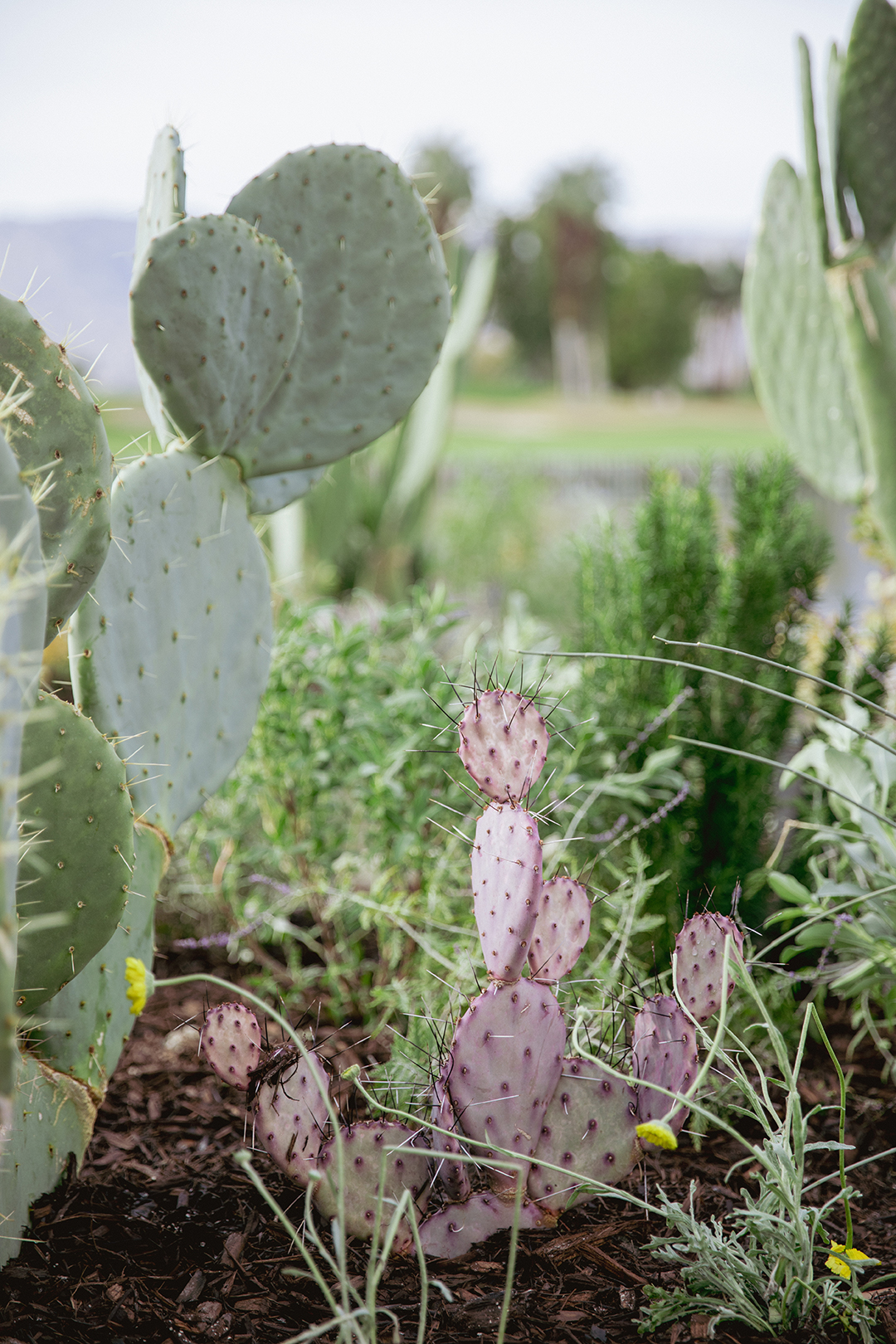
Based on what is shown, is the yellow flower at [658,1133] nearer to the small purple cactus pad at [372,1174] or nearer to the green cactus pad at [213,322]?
the small purple cactus pad at [372,1174]

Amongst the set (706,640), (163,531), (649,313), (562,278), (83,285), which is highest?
(562,278)

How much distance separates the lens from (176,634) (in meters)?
1.50

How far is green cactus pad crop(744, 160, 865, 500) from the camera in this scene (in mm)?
3006

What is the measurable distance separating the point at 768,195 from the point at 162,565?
2.45 m

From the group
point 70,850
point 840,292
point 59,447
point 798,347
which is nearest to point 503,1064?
point 70,850

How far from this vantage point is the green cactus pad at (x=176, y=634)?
136cm

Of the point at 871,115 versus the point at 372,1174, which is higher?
the point at 871,115

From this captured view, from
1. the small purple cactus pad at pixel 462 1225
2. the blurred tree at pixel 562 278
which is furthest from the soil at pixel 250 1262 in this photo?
the blurred tree at pixel 562 278

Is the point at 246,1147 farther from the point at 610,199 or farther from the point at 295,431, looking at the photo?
the point at 610,199

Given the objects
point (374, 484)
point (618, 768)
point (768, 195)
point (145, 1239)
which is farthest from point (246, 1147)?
point (374, 484)

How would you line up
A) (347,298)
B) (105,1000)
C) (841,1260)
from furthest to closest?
1. (347,298)
2. (105,1000)
3. (841,1260)

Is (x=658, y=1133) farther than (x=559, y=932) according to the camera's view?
No

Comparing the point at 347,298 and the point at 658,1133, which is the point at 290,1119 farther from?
the point at 347,298

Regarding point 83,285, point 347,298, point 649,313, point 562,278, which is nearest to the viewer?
point 347,298
